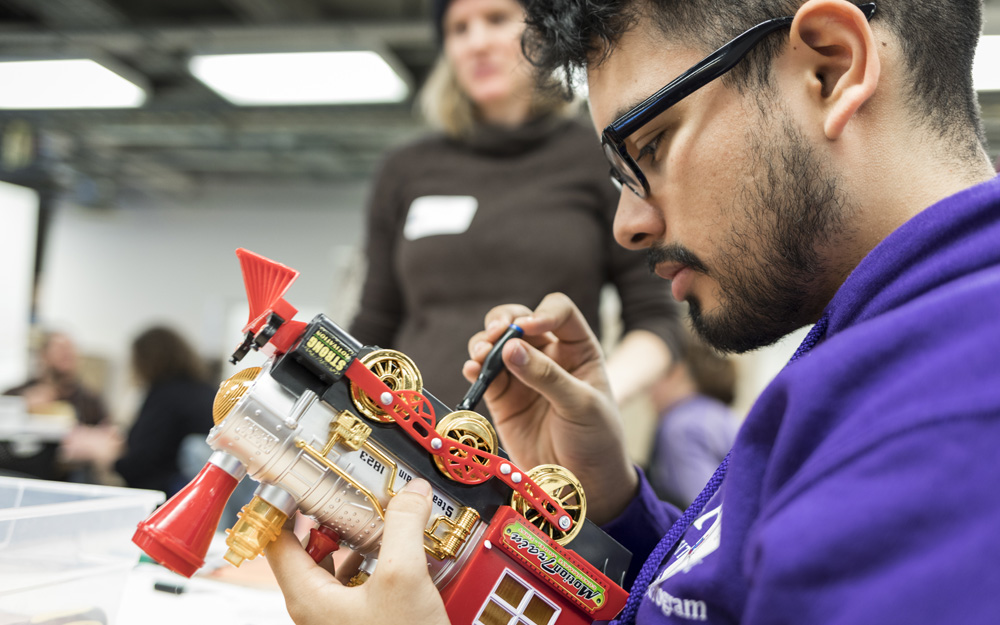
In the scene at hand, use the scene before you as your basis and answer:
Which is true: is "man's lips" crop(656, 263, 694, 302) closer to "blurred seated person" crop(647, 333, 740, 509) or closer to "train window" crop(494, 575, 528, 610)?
"train window" crop(494, 575, 528, 610)

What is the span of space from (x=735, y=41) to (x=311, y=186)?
8403 mm

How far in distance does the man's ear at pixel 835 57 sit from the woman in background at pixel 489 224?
0.54 meters

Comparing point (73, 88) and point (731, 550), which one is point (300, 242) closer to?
point (73, 88)

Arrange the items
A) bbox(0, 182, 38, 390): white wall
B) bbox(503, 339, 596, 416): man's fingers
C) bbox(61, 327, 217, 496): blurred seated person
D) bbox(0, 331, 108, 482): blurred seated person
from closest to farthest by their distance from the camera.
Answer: bbox(503, 339, 596, 416): man's fingers
bbox(61, 327, 217, 496): blurred seated person
bbox(0, 331, 108, 482): blurred seated person
bbox(0, 182, 38, 390): white wall

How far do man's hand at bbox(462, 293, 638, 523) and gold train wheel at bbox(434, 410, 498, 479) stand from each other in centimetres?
14

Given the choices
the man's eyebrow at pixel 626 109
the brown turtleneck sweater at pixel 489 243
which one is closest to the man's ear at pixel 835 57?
the man's eyebrow at pixel 626 109

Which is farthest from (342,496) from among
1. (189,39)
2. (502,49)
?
(189,39)

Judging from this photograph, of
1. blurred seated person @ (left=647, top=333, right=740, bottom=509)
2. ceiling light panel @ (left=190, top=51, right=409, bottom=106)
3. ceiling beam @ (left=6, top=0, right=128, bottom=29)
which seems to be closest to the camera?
blurred seated person @ (left=647, top=333, right=740, bottom=509)

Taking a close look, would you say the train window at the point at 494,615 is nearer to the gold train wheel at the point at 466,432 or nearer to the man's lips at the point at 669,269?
the gold train wheel at the point at 466,432

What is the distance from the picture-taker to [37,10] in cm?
504

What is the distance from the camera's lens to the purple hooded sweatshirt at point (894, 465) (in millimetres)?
303

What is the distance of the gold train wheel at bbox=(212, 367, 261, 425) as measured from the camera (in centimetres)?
58

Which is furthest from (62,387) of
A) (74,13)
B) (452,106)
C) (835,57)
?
(835,57)

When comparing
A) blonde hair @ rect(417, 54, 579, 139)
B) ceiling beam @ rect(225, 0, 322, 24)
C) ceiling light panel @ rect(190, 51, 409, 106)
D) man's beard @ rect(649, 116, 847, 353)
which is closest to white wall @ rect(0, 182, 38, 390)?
ceiling light panel @ rect(190, 51, 409, 106)
